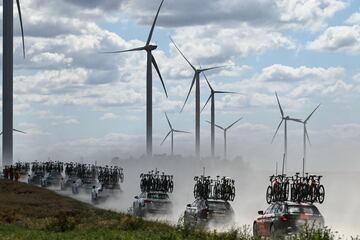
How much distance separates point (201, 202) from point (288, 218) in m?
6.79

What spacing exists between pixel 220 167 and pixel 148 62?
56.7 meters

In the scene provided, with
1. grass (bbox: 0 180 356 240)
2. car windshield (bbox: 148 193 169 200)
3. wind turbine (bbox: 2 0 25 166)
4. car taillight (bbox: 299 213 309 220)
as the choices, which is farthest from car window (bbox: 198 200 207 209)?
wind turbine (bbox: 2 0 25 166)

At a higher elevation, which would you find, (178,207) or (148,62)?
(148,62)

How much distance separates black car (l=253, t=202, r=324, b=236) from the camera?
24188mm

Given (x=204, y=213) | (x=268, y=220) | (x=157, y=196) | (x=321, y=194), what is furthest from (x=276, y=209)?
(x=157, y=196)

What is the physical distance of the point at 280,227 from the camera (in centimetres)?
2430

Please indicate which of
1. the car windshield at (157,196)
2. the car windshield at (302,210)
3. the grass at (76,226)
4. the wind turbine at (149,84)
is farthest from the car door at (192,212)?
the wind turbine at (149,84)

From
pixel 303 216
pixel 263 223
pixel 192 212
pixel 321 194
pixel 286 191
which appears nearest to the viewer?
pixel 303 216

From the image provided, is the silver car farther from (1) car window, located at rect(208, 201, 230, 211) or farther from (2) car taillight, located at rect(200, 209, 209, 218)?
(2) car taillight, located at rect(200, 209, 209, 218)

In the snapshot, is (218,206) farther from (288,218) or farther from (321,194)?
(288,218)

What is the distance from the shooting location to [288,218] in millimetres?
24297

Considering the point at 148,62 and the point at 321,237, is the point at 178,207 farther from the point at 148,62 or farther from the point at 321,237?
the point at 321,237

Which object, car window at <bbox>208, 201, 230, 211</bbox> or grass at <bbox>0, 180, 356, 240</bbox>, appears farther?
car window at <bbox>208, 201, 230, 211</bbox>

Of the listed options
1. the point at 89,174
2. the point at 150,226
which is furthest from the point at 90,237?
the point at 89,174
